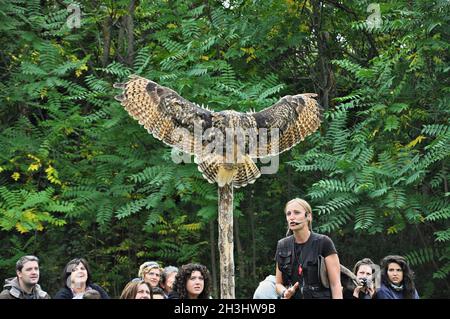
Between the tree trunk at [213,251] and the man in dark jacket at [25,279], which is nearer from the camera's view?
the man in dark jacket at [25,279]

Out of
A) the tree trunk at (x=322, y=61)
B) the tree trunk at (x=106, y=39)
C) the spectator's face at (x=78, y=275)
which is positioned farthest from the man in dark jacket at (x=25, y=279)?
the tree trunk at (x=322, y=61)

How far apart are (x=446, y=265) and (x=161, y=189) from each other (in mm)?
3414

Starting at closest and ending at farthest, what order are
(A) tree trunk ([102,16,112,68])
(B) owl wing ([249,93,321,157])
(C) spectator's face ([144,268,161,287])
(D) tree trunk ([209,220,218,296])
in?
1. (C) spectator's face ([144,268,161,287])
2. (B) owl wing ([249,93,321,157])
3. (D) tree trunk ([209,220,218,296])
4. (A) tree trunk ([102,16,112,68])

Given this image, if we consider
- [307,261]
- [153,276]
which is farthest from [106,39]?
[307,261]

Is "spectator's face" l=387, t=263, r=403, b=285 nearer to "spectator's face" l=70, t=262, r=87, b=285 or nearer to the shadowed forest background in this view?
"spectator's face" l=70, t=262, r=87, b=285

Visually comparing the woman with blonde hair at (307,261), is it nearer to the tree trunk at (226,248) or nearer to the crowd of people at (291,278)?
the crowd of people at (291,278)

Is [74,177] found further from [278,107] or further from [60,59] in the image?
[278,107]

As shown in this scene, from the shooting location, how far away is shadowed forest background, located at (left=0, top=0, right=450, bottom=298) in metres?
9.95

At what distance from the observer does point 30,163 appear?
11.0m

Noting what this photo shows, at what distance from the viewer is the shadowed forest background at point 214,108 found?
32.6 feet

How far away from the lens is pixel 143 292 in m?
6.22

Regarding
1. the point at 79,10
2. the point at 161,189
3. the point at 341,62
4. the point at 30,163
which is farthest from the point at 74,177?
the point at 341,62

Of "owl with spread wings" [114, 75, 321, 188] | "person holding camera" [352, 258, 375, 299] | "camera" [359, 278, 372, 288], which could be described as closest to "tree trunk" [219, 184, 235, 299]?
"owl with spread wings" [114, 75, 321, 188]

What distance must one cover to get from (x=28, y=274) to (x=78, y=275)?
0.36m
